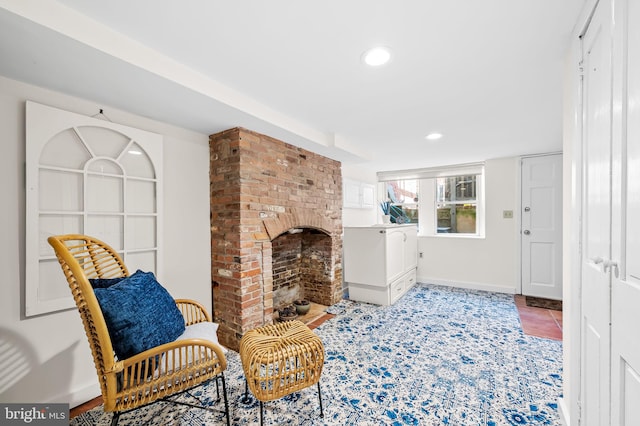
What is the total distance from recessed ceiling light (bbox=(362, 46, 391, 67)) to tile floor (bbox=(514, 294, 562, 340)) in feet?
9.96

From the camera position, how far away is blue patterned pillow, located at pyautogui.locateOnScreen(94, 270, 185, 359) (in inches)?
50.4

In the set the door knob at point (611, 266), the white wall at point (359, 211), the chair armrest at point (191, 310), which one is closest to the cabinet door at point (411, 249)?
the white wall at point (359, 211)

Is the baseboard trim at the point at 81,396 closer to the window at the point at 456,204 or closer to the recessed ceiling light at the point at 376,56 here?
the recessed ceiling light at the point at 376,56

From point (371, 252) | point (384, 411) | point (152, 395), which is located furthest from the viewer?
point (371, 252)

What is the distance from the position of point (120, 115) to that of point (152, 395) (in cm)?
193

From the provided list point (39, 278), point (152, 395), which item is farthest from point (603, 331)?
point (39, 278)

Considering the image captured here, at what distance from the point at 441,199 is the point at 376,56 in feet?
12.6

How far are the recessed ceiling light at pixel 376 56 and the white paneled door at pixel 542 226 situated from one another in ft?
11.8

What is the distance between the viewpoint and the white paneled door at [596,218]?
93 cm

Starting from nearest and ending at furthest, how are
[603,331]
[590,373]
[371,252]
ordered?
[603,331] → [590,373] → [371,252]

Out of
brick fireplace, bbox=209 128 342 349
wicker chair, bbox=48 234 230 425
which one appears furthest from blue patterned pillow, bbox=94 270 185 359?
brick fireplace, bbox=209 128 342 349

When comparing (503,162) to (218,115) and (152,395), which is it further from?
(152,395)

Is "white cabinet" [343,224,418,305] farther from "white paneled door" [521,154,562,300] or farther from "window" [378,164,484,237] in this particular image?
"white paneled door" [521,154,562,300]

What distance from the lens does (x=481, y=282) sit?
4230 millimetres
